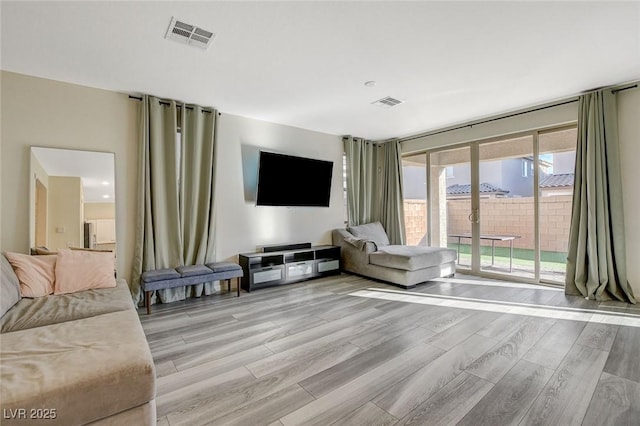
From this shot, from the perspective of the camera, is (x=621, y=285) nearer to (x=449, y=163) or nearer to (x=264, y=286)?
(x=449, y=163)

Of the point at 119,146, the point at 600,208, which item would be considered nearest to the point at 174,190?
the point at 119,146

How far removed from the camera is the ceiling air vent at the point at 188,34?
87.7 inches

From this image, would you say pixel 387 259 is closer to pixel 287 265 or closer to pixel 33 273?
pixel 287 265

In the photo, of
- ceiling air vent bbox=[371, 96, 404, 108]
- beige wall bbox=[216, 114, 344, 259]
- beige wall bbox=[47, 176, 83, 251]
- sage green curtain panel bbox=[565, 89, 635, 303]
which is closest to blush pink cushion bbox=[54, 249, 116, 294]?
beige wall bbox=[47, 176, 83, 251]

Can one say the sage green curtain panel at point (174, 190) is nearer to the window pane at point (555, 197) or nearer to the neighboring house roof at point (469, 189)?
the neighboring house roof at point (469, 189)

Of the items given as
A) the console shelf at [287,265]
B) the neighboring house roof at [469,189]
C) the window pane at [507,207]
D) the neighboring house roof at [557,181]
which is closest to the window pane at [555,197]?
the neighboring house roof at [557,181]

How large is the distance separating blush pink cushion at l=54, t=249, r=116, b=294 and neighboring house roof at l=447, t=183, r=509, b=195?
5118 mm

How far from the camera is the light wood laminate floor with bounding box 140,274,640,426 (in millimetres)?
1573

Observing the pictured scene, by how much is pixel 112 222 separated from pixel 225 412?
2.80 meters

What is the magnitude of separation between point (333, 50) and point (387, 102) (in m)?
1.49

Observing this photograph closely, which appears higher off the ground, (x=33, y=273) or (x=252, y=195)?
(x=252, y=195)

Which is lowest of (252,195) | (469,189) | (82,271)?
(82,271)

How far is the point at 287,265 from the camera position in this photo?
4391 mm

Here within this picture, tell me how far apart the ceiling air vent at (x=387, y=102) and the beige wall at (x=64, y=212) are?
12.2 feet
